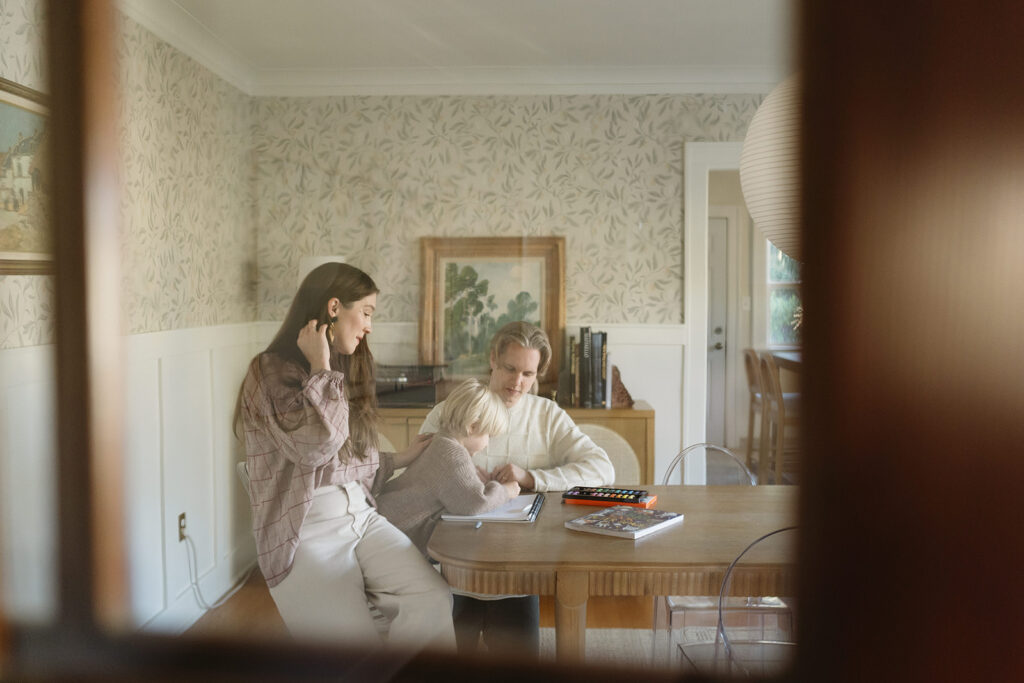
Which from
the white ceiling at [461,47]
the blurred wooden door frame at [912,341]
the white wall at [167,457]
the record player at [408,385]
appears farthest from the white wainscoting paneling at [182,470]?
the blurred wooden door frame at [912,341]

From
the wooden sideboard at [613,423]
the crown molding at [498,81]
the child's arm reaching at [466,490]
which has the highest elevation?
the crown molding at [498,81]

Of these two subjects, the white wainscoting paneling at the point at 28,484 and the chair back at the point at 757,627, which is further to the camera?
the white wainscoting paneling at the point at 28,484

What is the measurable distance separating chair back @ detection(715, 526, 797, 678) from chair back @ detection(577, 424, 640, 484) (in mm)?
108

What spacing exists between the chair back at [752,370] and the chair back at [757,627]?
0.33ft

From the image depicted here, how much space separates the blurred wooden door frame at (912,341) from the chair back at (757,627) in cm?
1

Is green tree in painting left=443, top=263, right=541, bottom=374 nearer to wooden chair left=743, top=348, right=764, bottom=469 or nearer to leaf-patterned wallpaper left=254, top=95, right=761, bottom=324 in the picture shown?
leaf-patterned wallpaper left=254, top=95, right=761, bottom=324

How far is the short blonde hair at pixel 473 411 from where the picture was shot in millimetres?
578

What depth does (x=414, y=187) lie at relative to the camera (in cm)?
56

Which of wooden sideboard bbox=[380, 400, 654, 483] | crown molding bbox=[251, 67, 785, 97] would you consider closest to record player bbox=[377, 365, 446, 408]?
wooden sideboard bbox=[380, 400, 654, 483]

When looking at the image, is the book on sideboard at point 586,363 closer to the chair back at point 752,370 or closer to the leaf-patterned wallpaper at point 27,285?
the chair back at point 752,370

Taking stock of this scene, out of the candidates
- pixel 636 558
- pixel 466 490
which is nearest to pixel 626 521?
pixel 636 558

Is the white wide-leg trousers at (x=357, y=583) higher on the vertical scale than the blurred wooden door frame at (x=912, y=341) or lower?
lower

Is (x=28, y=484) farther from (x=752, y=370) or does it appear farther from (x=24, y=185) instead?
(x=752, y=370)

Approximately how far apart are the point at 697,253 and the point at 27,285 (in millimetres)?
582
